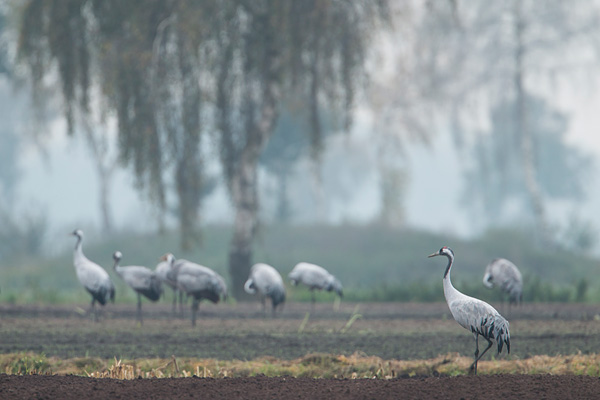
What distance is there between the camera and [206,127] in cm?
1609

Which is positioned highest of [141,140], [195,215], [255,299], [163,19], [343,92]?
[163,19]

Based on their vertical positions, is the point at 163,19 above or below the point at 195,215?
above

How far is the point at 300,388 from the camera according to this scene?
5.79 m

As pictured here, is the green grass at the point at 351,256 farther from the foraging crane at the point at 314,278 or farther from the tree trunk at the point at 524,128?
the foraging crane at the point at 314,278

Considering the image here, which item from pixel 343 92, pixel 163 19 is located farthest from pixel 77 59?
pixel 343 92

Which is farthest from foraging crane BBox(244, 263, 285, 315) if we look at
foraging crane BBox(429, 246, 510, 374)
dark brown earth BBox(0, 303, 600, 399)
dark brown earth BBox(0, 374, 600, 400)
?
dark brown earth BBox(0, 374, 600, 400)

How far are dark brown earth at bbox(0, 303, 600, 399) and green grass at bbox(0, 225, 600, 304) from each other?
7.43 m

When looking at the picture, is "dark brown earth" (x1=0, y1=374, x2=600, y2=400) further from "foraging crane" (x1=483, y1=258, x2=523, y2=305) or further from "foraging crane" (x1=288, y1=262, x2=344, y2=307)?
"foraging crane" (x1=288, y1=262, x2=344, y2=307)

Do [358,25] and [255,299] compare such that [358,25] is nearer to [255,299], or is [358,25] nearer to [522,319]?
[255,299]

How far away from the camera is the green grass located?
Result: 24188mm

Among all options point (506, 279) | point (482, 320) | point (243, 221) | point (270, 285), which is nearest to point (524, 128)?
point (243, 221)

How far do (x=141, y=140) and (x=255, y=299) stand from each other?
3990 millimetres

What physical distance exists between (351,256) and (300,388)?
70.7 ft

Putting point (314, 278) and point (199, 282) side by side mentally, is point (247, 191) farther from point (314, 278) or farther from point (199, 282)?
point (199, 282)
